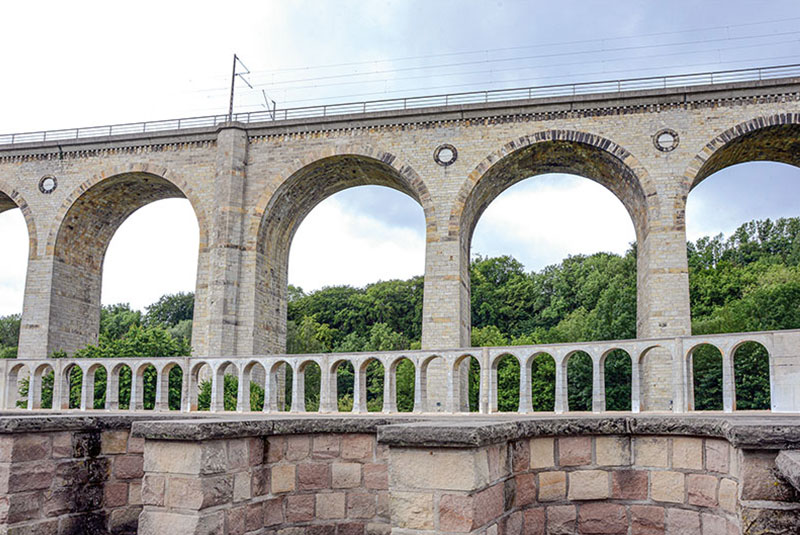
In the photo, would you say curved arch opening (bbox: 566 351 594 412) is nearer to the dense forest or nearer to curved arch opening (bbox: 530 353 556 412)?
the dense forest

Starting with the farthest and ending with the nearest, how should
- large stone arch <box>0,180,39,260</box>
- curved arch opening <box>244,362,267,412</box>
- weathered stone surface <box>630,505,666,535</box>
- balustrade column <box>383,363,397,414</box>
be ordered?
large stone arch <box>0,180,39,260</box> < curved arch opening <box>244,362,267,412</box> < balustrade column <box>383,363,397,414</box> < weathered stone surface <box>630,505,666,535</box>

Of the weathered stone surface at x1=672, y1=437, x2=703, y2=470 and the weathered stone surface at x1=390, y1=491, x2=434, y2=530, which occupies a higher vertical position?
the weathered stone surface at x1=672, y1=437, x2=703, y2=470

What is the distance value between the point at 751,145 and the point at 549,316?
2241 centimetres

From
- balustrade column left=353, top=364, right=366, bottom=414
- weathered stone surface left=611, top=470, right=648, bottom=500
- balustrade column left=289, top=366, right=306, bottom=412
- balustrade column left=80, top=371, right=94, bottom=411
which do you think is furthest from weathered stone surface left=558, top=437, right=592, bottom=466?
balustrade column left=80, top=371, right=94, bottom=411

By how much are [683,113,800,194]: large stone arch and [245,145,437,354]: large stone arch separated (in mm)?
6318

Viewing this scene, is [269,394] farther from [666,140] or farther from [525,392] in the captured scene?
[666,140]

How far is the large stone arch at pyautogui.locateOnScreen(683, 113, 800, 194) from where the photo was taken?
1636 centimetres

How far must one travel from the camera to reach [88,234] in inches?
851

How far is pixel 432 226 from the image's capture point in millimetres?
17875

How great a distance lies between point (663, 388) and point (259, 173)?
11272 millimetres

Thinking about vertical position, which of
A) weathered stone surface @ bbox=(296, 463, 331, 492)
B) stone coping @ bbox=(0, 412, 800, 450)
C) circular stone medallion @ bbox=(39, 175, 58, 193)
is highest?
circular stone medallion @ bbox=(39, 175, 58, 193)

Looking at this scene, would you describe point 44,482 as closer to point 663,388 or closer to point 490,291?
point 663,388

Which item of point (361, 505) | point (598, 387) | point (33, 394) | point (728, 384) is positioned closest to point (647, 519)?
point (361, 505)

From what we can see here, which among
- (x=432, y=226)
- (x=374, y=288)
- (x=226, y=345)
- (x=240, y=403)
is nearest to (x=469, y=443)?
(x=240, y=403)
